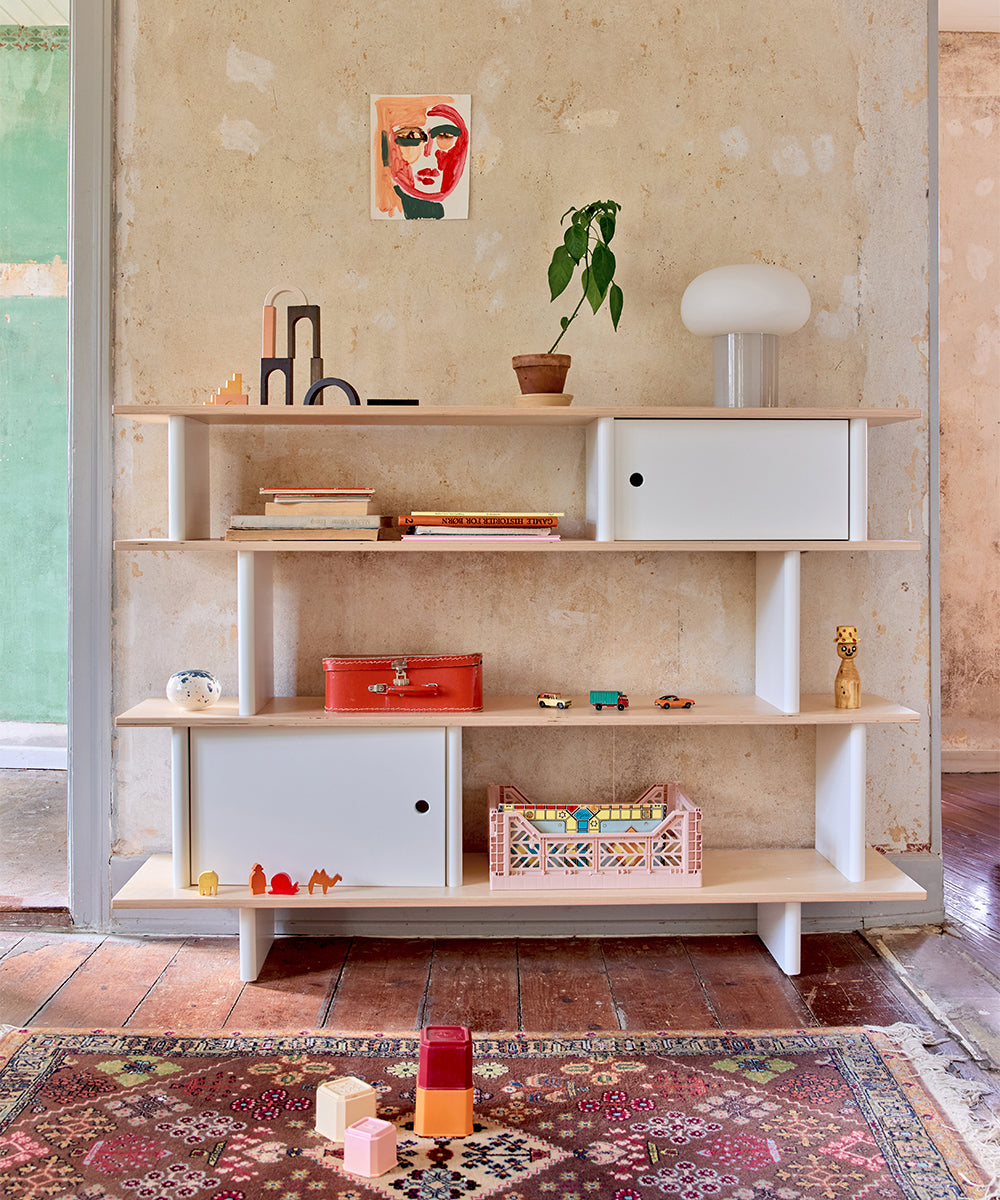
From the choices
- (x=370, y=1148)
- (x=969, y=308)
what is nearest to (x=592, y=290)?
(x=370, y=1148)

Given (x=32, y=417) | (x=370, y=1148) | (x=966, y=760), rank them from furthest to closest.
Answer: (x=966, y=760), (x=32, y=417), (x=370, y=1148)

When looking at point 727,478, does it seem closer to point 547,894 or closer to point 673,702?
point 673,702

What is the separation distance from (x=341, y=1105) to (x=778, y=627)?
1.44m

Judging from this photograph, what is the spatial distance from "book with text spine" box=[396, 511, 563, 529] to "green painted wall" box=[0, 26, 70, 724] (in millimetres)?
1164

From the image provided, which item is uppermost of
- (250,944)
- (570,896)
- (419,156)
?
(419,156)

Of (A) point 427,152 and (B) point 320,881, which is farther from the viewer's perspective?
(A) point 427,152

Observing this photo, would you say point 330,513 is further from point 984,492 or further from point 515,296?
point 984,492

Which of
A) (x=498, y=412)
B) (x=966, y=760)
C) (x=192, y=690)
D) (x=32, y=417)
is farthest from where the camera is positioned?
(x=966, y=760)

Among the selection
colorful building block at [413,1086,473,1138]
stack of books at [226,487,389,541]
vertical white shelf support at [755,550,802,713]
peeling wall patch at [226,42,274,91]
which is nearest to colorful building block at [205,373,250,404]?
stack of books at [226,487,389,541]

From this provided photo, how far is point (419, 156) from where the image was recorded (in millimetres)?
2730

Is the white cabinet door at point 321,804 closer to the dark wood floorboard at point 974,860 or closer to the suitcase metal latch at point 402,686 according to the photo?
the suitcase metal latch at point 402,686

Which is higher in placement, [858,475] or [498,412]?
[498,412]

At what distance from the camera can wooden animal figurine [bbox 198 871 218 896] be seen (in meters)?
2.48

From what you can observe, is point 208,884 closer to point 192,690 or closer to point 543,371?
point 192,690
